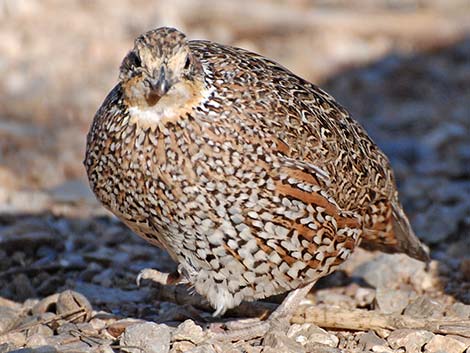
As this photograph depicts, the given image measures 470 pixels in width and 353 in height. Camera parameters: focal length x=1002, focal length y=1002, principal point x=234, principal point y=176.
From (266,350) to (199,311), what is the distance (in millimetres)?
1002

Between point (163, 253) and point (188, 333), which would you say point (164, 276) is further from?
point (163, 253)

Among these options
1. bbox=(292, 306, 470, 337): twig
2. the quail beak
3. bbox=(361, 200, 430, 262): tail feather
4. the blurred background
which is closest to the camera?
the quail beak

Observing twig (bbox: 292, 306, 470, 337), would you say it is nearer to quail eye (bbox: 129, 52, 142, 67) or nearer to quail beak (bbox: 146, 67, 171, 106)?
quail beak (bbox: 146, 67, 171, 106)

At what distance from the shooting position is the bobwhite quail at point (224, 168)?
5430mm

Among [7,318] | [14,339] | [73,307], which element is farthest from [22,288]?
[14,339]

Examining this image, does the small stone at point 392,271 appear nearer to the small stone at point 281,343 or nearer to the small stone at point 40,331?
the small stone at point 281,343

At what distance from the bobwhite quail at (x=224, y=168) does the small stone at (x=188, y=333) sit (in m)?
0.20

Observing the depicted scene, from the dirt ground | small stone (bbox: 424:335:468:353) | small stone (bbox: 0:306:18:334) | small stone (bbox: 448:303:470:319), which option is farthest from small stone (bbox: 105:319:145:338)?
small stone (bbox: 448:303:470:319)

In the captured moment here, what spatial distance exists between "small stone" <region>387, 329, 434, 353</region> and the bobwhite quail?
1.92 feet

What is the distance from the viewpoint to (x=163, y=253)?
7.69 m

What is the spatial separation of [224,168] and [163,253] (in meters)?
2.38

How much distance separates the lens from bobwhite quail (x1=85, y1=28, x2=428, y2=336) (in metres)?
5.43

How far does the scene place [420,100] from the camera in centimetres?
1102

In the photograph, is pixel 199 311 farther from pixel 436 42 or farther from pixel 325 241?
pixel 436 42
